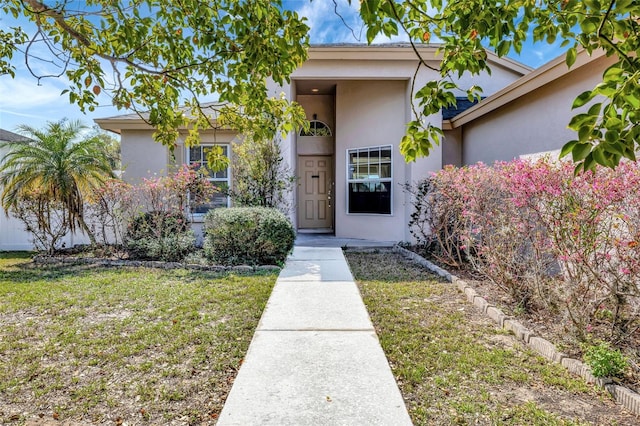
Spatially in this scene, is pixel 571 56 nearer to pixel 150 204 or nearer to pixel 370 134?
pixel 150 204

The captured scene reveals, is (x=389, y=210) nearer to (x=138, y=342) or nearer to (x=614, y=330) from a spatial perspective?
(x=614, y=330)

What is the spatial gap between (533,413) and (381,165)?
7.93 m

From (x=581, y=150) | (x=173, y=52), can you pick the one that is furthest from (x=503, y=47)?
(x=173, y=52)

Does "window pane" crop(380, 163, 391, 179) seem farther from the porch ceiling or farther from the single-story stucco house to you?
the porch ceiling

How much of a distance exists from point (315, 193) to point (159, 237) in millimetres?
5752

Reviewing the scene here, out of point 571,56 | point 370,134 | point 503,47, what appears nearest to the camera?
point 571,56

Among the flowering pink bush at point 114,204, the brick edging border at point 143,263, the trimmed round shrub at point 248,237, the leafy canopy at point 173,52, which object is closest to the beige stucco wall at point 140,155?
the flowering pink bush at point 114,204

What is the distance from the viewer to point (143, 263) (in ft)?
24.8

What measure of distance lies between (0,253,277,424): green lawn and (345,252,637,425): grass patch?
146cm

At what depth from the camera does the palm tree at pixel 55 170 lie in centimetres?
816

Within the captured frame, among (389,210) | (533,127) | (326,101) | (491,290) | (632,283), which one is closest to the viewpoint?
(632,283)

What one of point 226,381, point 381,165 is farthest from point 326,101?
point 226,381

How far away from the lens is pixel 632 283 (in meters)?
3.17

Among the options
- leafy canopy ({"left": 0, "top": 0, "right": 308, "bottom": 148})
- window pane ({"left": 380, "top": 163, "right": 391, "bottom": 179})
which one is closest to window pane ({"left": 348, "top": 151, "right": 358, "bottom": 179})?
window pane ({"left": 380, "top": 163, "right": 391, "bottom": 179})
